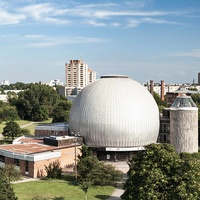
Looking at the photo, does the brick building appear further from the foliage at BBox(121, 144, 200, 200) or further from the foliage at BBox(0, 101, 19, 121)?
the foliage at BBox(0, 101, 19, 121)

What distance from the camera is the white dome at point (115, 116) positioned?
175 ft

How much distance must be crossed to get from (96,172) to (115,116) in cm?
1492

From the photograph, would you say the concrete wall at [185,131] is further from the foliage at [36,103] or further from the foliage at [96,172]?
the foliage at [36,103]

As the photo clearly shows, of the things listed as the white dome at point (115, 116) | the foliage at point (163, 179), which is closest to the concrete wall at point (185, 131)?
the white dome at point (115, 116)

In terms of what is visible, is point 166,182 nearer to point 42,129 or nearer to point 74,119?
point 74,119

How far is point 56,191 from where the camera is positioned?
37.1 metres

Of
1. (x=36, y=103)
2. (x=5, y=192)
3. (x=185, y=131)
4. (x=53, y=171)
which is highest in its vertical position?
(x=36, y=103)

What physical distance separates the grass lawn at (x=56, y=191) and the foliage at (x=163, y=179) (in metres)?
9.41

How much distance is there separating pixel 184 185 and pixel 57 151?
26.7 m

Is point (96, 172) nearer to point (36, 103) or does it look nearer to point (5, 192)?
point (5, 192)

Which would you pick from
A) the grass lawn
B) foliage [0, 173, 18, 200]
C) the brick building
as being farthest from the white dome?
foliage [0, 173, 18, 200]

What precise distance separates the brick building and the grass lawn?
12.3 ft

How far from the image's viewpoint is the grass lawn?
3512 cm

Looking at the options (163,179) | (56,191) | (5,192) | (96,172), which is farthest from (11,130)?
(163,179)
